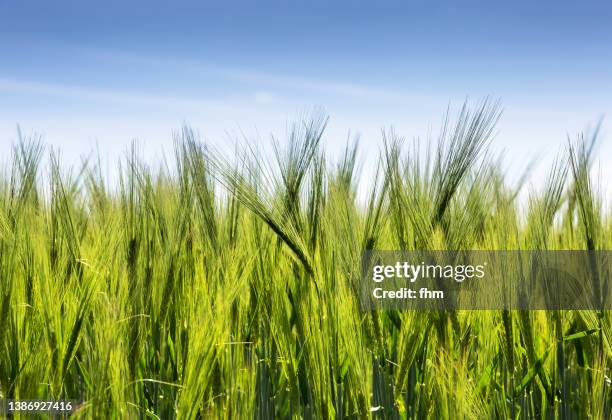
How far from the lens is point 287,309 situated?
1.86 m

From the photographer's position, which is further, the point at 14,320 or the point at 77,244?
the point at 77,244

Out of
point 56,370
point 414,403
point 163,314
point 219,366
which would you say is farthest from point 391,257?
point 56,370

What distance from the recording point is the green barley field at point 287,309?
1.56m

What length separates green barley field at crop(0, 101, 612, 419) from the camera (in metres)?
1.56

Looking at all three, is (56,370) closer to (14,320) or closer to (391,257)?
(14,320)

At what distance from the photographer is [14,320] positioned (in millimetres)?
1765

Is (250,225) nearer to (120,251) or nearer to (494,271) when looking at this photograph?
(120,251)

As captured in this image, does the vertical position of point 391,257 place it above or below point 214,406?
above

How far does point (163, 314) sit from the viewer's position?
183 cm

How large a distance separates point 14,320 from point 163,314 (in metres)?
0.40

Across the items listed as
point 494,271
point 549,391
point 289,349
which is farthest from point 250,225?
point 549,391

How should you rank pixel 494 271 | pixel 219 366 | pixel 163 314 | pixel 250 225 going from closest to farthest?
pixel 219 366, pixel 494 271, pixel 163 314, pixel 250 225

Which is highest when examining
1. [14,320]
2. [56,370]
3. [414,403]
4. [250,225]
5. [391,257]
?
[250,225]

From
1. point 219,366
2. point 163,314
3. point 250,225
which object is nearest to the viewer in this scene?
point 219,366
